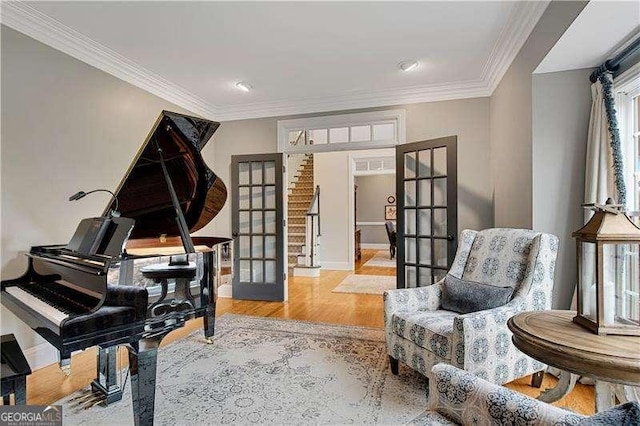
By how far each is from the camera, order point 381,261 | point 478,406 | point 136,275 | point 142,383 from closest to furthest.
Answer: point 478,406 < point 142,383 < point 136,275 < point 381,261

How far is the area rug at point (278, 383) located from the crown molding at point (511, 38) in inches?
107

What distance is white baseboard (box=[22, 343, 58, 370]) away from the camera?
8.54ft

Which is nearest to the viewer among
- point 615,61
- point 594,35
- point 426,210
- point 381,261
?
point 594,35

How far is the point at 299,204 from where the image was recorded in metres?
7.57

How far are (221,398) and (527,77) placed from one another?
3.25 meters

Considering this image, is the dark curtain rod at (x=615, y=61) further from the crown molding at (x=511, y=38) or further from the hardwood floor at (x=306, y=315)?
the hardwood floor at (x=306, y=315)

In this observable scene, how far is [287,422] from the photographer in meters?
1.91

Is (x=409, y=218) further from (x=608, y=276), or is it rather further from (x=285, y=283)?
(x=608, y=276)

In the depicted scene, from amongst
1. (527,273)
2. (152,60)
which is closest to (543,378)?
(527,273)

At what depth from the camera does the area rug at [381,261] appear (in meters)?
7.54

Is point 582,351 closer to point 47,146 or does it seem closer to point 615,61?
point 615,61

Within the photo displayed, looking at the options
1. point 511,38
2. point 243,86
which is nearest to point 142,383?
point 243,86

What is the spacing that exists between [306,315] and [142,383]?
2432mm

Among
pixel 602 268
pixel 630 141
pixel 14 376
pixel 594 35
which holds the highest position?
pixel 594 35
